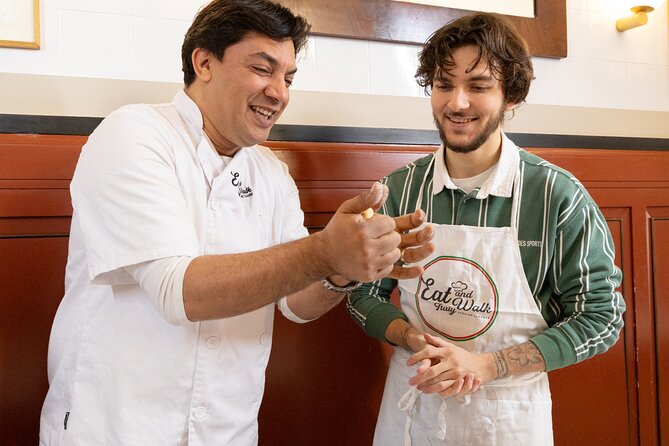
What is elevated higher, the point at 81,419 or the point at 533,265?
the point at 533,265

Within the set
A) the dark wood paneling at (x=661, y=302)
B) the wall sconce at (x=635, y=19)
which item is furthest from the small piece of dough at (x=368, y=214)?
the wall sconce at (x=635, y=19)

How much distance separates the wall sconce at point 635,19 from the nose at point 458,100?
4.06 feet

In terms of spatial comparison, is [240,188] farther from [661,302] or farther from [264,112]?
[661,302]

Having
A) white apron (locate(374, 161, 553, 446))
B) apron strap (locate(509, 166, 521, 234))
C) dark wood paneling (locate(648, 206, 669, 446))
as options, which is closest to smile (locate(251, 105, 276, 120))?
white apron (locate(374, 161, 553, 446))

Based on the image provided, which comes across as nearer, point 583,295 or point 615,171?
point 583,295

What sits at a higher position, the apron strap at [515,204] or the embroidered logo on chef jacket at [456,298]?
the apron strap at [515,204]

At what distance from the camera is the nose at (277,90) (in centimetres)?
128

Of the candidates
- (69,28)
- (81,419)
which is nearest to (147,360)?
(81,419)

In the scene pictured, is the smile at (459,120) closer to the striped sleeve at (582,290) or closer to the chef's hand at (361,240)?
the striped sleeve at (582,290)

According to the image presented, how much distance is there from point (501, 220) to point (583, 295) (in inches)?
9.2

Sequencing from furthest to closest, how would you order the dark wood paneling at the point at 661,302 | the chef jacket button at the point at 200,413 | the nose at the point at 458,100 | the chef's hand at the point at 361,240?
the dark wood paneling at the point at 661,302
the nose at the point at 458,100
the chef jacket button at the point at 200,413
the chef's hand at the point at 361,240

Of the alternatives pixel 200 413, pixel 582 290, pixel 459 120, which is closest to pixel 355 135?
pixel 459 120

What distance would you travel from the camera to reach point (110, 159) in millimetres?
1067

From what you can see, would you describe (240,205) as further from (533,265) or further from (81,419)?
(533,265)
